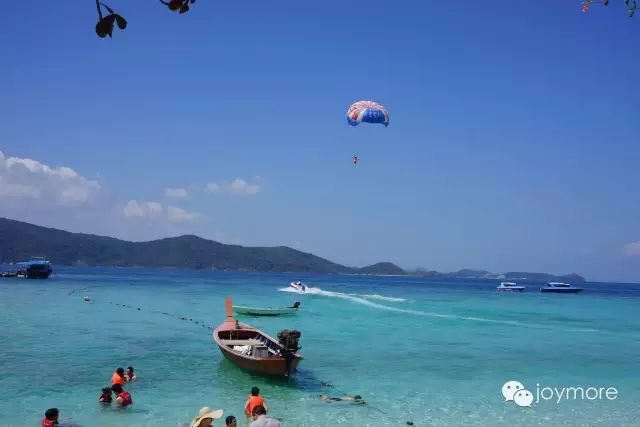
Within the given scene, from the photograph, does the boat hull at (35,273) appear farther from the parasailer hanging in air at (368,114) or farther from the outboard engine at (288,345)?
the outboard engine at (288,345)

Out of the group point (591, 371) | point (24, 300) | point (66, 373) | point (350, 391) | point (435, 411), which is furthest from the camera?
point (24, 300)

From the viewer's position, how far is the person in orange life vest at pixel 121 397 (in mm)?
16578

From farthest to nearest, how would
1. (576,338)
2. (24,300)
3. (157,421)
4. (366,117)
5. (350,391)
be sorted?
(24,300) < (576,338) < (366,117) < (350,391) < (157,421)

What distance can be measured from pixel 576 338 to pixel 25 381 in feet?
110

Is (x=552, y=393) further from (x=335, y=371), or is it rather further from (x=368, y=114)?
(x=368, y=114)

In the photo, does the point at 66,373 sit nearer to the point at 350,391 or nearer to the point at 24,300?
the point at 350,391

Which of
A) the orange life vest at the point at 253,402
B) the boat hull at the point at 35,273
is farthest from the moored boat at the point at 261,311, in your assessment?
the boat hull at the point at 35,273

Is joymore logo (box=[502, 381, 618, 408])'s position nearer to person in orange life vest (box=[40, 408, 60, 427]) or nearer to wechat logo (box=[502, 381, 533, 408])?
wechat logo (box=[502, 381, 533, 408])

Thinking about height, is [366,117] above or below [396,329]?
above

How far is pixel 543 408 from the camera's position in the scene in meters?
17.8

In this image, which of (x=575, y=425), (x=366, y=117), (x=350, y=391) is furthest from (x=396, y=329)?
(x=575, y=425)

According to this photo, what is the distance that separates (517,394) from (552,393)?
1.45m

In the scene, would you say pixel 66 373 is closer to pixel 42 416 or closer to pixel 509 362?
pixel 42 416

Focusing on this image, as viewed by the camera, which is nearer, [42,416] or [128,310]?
[42,416]
